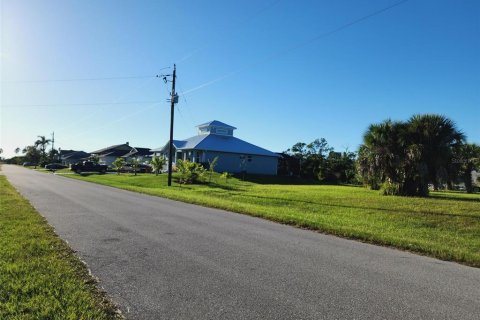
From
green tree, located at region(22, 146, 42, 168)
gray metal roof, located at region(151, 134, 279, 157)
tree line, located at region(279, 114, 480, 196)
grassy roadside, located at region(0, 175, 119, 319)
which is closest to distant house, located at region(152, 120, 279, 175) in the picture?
gray metal roof, located at region(151, 134, 279, 157)

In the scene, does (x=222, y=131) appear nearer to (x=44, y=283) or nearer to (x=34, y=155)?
(x=44, y=283)

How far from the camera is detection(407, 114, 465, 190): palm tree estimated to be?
67.7ft

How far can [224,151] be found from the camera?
49.5m

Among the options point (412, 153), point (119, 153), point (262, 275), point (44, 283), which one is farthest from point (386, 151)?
point (119, 153)

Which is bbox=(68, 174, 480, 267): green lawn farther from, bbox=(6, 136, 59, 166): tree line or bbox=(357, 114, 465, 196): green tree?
bbox=(6, 136, 59, 166): tree line

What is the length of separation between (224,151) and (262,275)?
4328 centimetres

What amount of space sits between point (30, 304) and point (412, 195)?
763 inches

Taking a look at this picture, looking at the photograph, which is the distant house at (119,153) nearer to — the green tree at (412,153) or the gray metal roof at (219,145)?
the gray metal roof at (219,145)

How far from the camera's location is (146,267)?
6.76 m

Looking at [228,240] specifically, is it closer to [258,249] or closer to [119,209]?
[258,249]

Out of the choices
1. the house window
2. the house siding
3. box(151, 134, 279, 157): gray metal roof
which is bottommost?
the house siding

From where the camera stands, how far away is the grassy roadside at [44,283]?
4539 mm

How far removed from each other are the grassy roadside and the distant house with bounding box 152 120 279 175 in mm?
40381

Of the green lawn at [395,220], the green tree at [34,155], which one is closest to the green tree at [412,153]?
the green lawn at [395,220]
